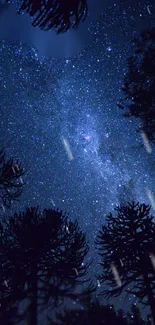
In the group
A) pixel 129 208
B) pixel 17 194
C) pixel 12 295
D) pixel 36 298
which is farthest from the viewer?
pixel 129 208

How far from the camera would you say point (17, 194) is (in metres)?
6.21

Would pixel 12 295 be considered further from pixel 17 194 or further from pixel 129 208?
pixel 129 208

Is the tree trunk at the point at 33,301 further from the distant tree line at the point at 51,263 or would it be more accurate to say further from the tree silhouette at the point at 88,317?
the tree silhouette at the point at 88,317

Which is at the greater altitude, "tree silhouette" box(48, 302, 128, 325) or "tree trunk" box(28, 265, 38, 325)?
"tree trunk" box(28, 265, 38, 325)

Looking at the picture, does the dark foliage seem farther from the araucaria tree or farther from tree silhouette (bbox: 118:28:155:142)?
tree silhouette (bbox: 118:28:155:142)

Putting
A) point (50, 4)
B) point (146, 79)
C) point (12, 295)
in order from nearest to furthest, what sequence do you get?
point (50, 4), point (12, 295), point (146, 79)

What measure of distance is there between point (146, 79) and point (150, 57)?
0.66 metres

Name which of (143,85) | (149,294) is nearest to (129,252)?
(149,294)

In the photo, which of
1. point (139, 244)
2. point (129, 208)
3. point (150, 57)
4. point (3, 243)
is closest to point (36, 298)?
point (3, 243)

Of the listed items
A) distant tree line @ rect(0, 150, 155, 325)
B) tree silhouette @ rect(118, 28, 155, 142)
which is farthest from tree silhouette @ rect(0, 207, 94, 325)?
tree silhouette @ rect(118, 28, 155, 142)

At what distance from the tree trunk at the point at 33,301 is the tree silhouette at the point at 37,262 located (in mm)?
27

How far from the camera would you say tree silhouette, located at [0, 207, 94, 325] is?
724cm

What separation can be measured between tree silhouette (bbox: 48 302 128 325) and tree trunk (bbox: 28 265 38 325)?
2627mm

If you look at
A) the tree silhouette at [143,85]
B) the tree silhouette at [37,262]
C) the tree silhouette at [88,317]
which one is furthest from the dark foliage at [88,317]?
the tree silhouette at [143,85]
